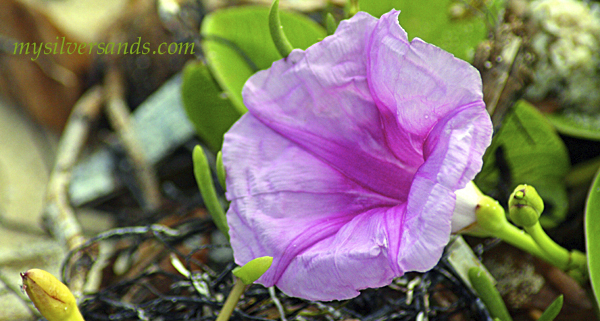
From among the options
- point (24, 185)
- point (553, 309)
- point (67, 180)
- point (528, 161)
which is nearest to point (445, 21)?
point (528, 161)

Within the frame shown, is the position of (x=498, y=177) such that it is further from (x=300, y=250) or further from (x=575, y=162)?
(x=300, y=250)

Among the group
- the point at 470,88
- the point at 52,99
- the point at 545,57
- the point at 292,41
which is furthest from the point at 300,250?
the point at 52,99

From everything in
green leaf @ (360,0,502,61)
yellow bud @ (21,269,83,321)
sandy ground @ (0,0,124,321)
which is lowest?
sandy ground @ (0,0,124,321)

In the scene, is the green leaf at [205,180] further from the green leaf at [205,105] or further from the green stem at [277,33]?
the green leaf at [205,105]

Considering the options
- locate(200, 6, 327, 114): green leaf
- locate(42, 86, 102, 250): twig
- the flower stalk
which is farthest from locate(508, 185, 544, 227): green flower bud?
locate(42, 86, 102, 250): twig

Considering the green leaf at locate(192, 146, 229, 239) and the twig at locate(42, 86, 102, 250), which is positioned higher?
the green leaf at locate(192, 146, 229, 239)

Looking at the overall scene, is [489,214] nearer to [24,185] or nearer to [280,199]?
[280,199]

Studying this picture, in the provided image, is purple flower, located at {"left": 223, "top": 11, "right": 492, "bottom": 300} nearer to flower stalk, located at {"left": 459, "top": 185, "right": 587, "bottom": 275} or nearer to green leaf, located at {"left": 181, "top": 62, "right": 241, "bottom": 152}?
flower stalk, located at {"left": 459, "top": 185, "right": 587, "bottom": 275}

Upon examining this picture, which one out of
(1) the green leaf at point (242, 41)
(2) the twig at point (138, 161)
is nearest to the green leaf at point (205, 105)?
(1) the green leaf at point (242, 41)
